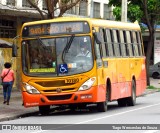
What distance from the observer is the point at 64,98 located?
20797 mm

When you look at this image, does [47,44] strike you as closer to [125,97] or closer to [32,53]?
[32,53]

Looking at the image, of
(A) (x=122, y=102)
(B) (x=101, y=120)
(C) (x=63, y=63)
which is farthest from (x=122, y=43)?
(B) (x=101, y=120)

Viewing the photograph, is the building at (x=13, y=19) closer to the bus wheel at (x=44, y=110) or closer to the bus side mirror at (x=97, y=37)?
the bus wheel at (x=44, y=110)

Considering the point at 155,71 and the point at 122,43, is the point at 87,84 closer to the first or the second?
the point at 122,43

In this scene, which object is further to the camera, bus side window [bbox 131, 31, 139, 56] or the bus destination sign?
bus side window [bbox 131, 31, 139, 56]

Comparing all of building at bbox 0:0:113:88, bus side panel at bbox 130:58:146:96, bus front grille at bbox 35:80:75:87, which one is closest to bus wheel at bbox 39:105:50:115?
bus front grille at bbox 35:80:75:87

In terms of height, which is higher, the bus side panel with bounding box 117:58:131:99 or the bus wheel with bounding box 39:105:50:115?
the bus side panel with bounding box 117:58:131:99

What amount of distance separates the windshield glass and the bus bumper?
0.67 m

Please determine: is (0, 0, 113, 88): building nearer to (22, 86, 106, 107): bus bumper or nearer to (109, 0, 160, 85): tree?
(109, 0, 160, 85): tree

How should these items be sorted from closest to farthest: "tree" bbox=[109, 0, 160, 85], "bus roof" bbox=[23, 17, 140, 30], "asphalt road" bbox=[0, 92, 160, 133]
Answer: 1. "asphalt road" bbox=[0, 92, 160, 133]
2. "bus roof" bbox=[23, 17, 140, 30]
3. "tree" bbox=[109, 0, 160, 85]

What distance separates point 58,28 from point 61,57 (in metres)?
0.99

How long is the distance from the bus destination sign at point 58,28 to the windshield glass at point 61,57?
0.23m

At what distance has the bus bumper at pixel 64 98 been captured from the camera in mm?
20641

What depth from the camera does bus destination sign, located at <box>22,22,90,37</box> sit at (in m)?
21.0
